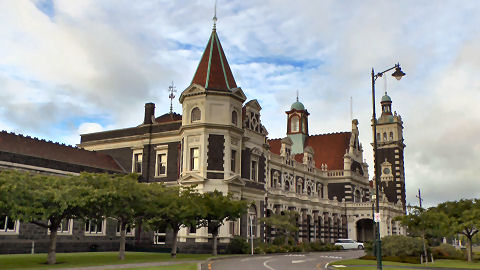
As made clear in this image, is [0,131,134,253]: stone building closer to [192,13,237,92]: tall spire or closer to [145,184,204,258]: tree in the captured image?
[145,184,204,258]: tree

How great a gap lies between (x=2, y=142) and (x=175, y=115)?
73.4 feet

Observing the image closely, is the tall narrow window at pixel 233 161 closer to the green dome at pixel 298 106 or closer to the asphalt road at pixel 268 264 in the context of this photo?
the asphalt road at pixel 268 264

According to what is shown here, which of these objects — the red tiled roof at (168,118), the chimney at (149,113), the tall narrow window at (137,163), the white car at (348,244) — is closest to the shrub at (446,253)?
the white car at (348,244)

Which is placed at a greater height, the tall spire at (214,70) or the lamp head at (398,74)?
the tall spire at (214,70)

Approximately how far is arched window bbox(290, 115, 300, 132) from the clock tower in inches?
668

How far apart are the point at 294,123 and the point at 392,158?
847 inches

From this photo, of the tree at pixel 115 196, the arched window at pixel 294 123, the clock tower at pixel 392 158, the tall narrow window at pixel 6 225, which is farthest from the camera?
the clock tower at pixel 392 158

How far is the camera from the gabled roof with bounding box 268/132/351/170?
275 feet

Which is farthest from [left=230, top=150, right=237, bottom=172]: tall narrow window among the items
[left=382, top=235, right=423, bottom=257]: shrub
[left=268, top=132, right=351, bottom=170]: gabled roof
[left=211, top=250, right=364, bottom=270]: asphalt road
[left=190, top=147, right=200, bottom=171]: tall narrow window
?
[left=268, top=132, right=351, bottom=170]: gabled roof

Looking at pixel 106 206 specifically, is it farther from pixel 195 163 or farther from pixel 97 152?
pixel 97 152

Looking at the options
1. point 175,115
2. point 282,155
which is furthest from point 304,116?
point 175,115

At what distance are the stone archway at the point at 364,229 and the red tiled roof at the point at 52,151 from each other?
1876 inches

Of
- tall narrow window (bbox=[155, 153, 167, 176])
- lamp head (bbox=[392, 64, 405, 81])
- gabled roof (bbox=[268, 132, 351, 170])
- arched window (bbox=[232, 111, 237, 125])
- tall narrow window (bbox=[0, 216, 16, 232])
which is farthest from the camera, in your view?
gabled roof (bbox=[268, 132, 351, 170])

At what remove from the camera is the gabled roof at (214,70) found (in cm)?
4825
